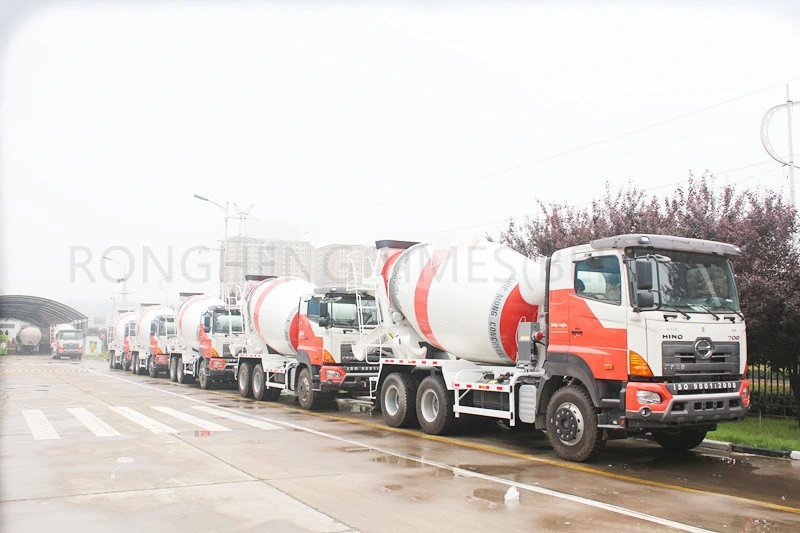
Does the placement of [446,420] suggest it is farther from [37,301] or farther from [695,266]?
[37,301]

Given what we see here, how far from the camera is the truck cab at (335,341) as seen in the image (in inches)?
654

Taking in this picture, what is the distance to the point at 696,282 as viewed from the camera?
31.9 ft

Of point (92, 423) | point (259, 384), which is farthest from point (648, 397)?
point (259, 384)

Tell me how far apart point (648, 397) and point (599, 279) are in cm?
176

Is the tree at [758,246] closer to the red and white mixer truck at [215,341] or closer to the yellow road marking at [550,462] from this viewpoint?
the yellow road marking at [550,462]

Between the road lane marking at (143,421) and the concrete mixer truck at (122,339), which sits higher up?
the concrete mixer truck at (122,339)

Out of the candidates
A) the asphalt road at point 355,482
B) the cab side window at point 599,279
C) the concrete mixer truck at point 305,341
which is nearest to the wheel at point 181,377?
the concrete mixer truck at point 305,341

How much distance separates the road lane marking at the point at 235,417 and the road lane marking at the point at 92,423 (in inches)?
101

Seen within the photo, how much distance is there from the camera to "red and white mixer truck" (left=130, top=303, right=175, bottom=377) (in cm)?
3206

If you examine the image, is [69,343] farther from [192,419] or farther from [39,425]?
[192,419]

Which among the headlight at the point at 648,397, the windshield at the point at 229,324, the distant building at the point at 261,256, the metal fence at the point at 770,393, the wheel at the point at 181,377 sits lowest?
the wheel at the point at 181,377

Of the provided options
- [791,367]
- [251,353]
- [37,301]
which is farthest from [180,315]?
[37,301]

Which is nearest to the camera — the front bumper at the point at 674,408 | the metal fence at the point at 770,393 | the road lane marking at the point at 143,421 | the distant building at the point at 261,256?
the front bumper at the point at 674,408

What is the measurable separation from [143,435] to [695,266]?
381 inches
